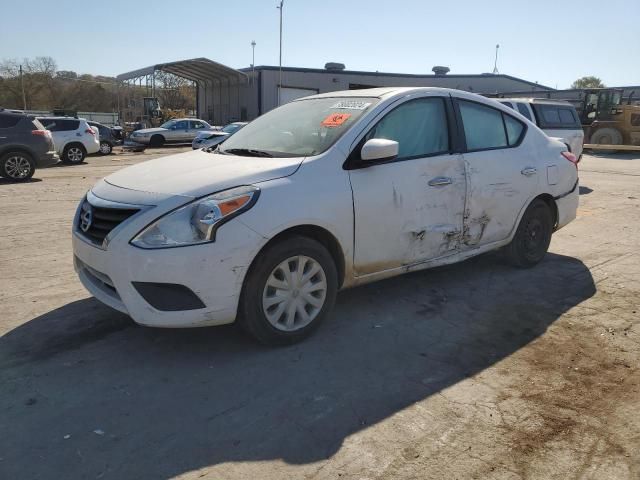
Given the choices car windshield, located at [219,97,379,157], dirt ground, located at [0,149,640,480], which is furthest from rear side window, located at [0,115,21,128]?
car windshield, located at [219,97,379,157]

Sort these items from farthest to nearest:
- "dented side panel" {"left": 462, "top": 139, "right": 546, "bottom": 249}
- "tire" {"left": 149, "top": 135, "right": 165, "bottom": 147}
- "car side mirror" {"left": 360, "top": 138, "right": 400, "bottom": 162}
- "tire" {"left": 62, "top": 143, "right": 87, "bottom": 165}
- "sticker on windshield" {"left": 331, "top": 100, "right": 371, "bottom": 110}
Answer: "tire" {"left": 149, "top": 135, "right": 165, "bottom": 147} → "tire" {"left": 62, "top": 143, "right": 87, "bottom": 165} → "dented side panel" {"left": 462, "top": 139, "right": 546, "bottom": 249} → "sticker on windshield" {"left": 331, "top": 100, "right": 371, "bottom": 110} → "car side mirror" {"left": 360, "top": 138, "right": 400, "bottom": 162}

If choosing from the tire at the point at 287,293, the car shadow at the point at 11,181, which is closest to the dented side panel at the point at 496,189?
the tire at the point at 287,293

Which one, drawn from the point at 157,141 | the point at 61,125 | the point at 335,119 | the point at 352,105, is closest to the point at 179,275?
the point at 335,119

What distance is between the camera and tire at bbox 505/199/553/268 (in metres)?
5.33

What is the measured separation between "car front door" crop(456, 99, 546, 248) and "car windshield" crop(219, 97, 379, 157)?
1.10 meters

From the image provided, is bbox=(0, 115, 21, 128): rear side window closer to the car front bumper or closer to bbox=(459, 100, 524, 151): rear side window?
the car front bumper

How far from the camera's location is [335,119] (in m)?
4.09

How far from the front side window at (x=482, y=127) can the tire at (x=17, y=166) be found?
1120cm

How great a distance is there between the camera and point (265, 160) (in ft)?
12.4

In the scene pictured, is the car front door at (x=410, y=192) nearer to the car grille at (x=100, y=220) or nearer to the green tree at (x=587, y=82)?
the car grille at (x=100, y=220)

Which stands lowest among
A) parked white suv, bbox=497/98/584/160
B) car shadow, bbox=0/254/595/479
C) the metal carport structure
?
car shadow, bbox=0/254/595/479

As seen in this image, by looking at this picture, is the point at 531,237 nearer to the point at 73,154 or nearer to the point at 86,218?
the point at 86,218

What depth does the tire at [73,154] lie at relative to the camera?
1845 cm

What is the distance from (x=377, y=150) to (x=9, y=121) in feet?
38.7
